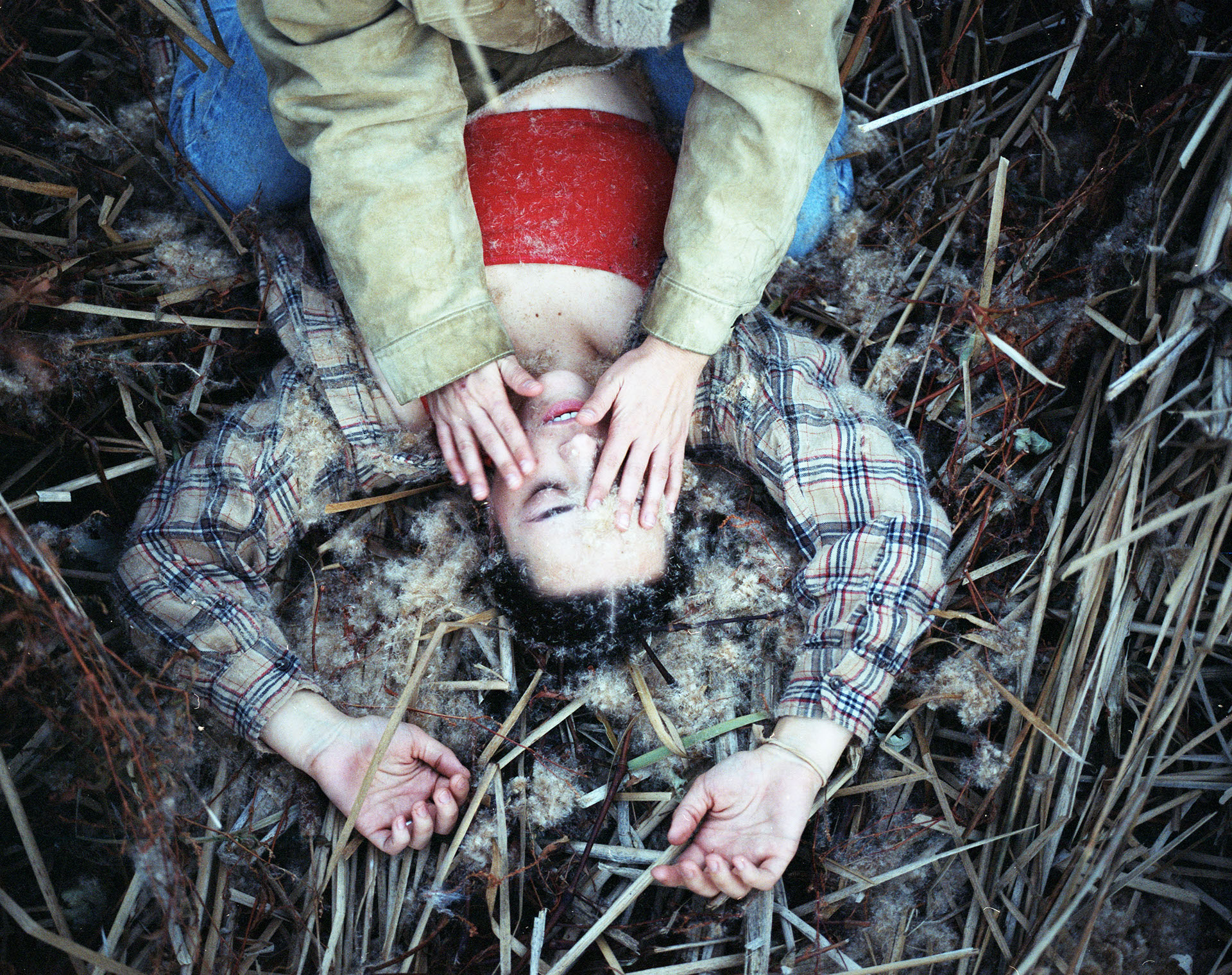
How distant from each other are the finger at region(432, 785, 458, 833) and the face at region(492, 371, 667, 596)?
622 millimetres

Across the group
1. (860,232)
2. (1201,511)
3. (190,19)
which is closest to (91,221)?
(190,19)

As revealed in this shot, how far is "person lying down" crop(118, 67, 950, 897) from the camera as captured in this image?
2195 millimetres

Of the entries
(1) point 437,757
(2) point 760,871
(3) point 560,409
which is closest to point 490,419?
(3) point 560,409

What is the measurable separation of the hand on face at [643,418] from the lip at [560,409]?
8 centimetres

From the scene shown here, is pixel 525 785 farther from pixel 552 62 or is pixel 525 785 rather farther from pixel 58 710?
pixel 552 62

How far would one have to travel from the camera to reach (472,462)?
2.27 metres

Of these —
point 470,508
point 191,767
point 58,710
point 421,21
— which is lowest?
point 191,767

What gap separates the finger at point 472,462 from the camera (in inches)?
88.9

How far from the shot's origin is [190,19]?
2648 mm

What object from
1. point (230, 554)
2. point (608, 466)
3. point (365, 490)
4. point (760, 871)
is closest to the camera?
point (760, 871)

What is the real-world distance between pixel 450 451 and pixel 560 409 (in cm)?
34

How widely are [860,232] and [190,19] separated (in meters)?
2.27

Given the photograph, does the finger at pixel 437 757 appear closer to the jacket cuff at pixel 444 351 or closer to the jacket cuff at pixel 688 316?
the jacket cuff at pixel 444 351

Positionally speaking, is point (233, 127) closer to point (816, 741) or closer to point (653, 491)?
point (653, 491)
